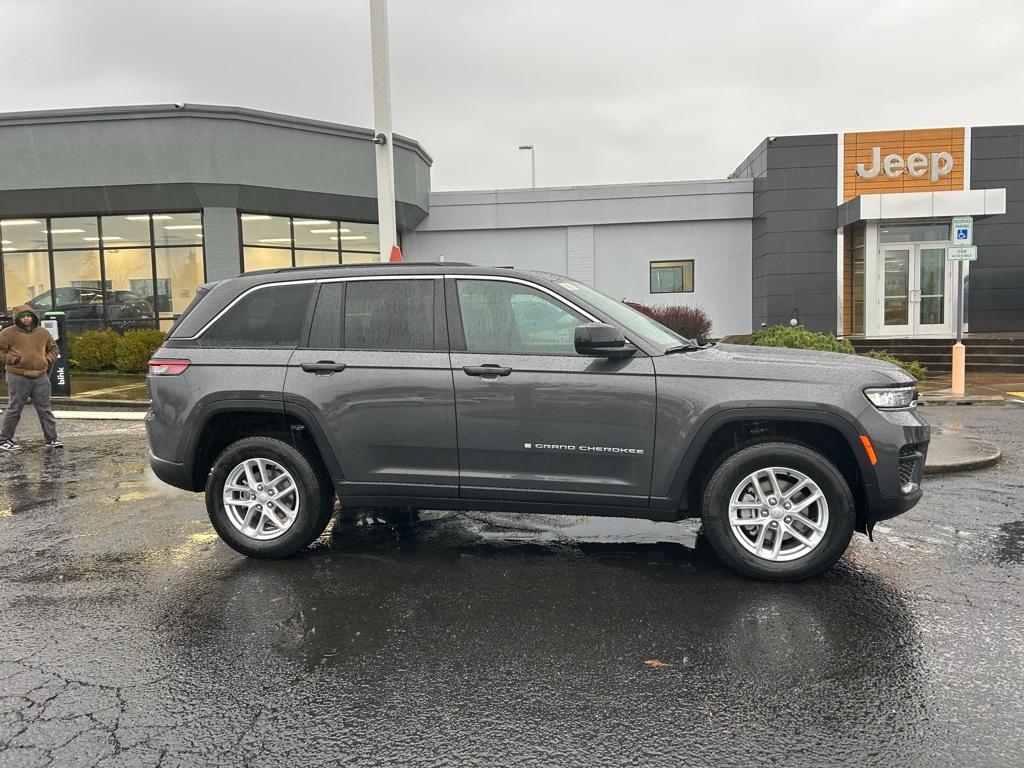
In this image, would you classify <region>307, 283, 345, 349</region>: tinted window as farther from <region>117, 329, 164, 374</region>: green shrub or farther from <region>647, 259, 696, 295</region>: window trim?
<region>647, 259, 696, 295</region>: window trim

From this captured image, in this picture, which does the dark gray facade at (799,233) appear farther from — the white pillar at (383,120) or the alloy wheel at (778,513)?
the alloy wheel at (778,513)

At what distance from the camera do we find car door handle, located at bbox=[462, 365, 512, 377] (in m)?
4.91

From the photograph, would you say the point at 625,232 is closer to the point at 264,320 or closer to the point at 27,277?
the point at 27,277

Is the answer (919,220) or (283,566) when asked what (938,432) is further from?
(919,220)

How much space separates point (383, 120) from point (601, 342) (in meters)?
8.40

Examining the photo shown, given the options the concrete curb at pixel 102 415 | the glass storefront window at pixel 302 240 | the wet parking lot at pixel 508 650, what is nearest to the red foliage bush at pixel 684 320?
the glass storefront window at pixel 302 240

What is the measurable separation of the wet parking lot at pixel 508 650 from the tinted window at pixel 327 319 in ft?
4.77

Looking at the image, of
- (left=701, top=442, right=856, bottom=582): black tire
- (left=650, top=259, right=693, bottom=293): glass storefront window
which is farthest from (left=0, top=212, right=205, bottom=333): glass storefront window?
(left=701, top=442, right=856, bottom=582): black tire

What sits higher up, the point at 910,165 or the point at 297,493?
the point at 910,165

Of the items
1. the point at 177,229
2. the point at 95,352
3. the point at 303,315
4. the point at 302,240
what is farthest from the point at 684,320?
the point at 303,315

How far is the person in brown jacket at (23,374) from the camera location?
10.3 meters

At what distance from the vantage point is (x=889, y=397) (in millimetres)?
4637

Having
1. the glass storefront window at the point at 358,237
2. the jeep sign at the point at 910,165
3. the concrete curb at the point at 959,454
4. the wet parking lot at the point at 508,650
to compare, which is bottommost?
the wet parking lot at the point at 508,650

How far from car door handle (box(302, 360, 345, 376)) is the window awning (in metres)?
19.6
